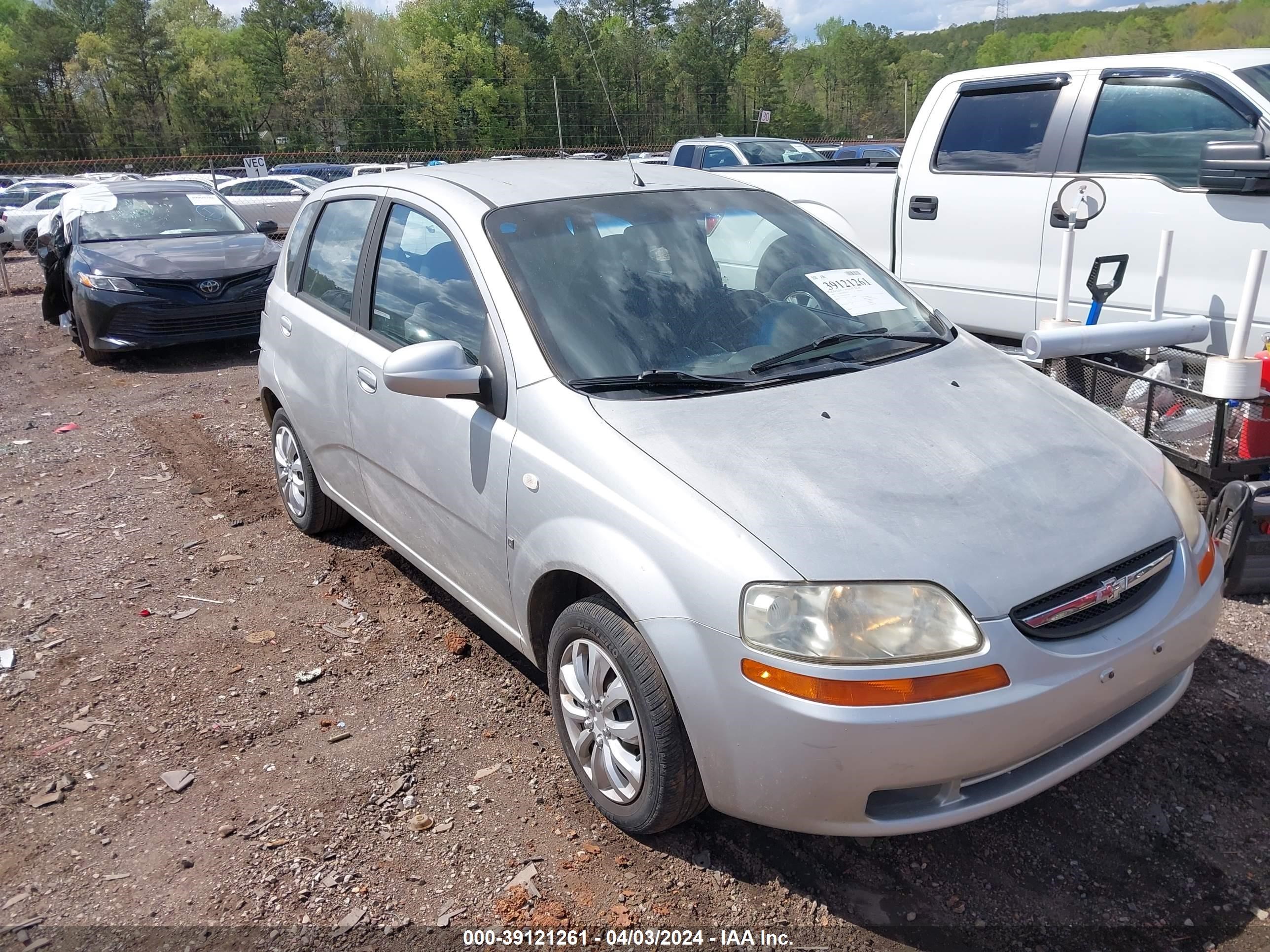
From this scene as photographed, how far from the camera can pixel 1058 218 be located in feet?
17.5

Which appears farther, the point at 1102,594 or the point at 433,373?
the point at 433,373

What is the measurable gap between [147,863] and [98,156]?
42415mm

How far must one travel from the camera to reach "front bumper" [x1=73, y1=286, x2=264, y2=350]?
8812 mm

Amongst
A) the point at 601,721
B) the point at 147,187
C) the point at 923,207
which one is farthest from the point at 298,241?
the point at 147,187

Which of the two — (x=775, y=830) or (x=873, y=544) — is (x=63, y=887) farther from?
(x=873, y=544)

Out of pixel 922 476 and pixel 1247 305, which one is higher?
pixel 1247 305

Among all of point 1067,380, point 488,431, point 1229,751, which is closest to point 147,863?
point 488,431

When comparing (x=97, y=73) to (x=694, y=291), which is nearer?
(x=694, y=291)

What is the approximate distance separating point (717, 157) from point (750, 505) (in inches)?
555

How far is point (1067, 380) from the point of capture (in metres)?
4.33

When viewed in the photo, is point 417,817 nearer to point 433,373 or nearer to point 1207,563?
point 433,373

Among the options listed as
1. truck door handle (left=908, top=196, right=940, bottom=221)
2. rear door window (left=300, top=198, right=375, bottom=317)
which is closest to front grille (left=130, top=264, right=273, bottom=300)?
rear door window (left=300, top=198, right=375, bottom=317)

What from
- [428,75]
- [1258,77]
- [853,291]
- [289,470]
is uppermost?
[428,75]

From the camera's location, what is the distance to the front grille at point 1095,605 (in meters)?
2.30
